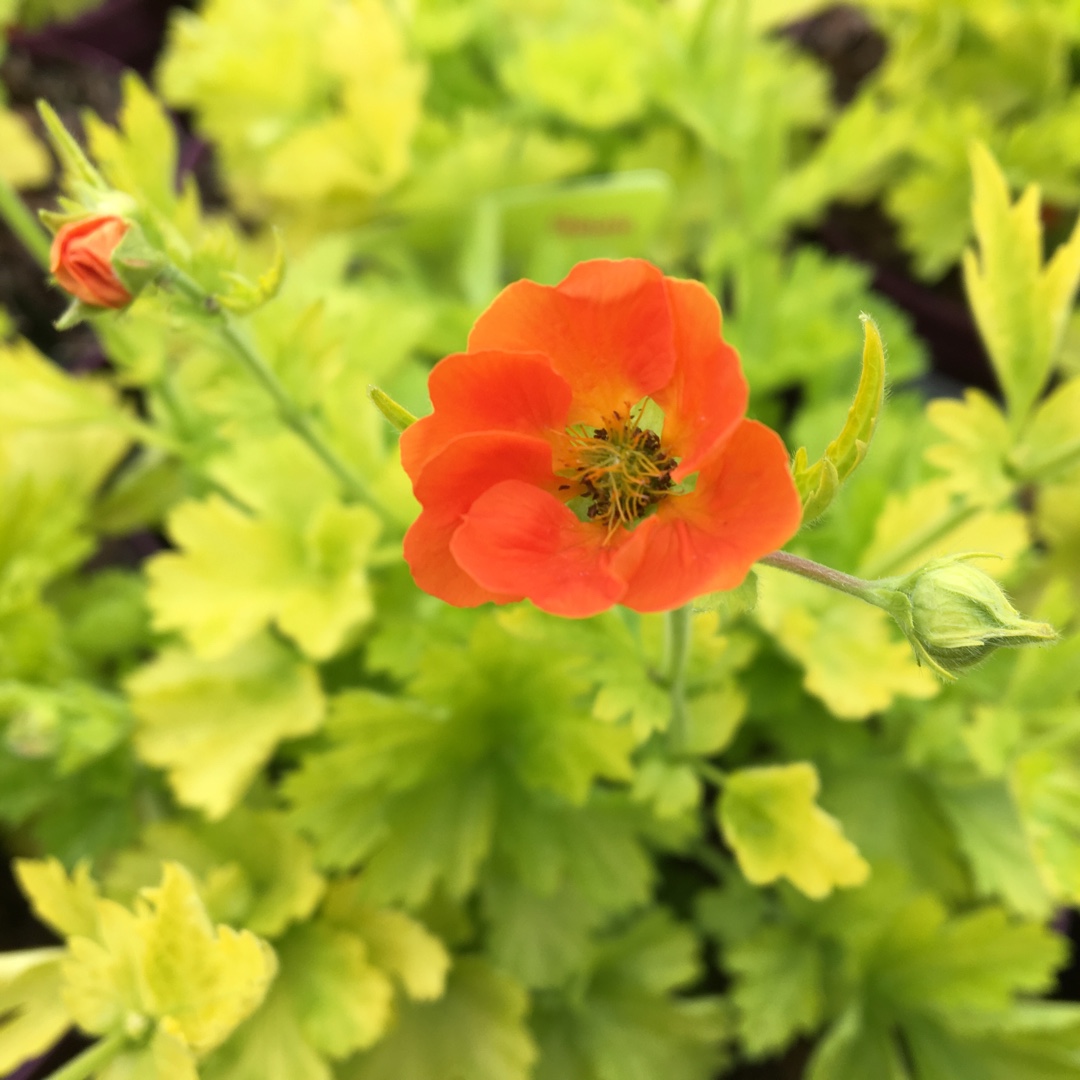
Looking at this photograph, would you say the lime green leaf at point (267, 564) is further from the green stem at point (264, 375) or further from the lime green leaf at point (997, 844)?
the lime green leaf at point (997, 844)

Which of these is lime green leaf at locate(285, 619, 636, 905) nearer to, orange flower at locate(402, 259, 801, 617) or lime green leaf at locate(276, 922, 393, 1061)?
lime green leaf at locate(276, 922, 393, 1061)

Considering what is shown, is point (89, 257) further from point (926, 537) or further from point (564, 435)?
point (926, 537)

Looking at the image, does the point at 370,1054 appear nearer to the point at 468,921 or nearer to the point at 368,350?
the point at 468,921

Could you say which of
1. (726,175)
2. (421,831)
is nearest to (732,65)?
(726,175)

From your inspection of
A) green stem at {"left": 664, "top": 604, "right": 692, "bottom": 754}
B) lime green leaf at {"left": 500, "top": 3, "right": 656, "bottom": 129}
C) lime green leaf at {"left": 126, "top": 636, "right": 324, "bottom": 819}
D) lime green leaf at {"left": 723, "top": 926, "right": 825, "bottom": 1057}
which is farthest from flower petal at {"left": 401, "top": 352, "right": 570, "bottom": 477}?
lime green leaf at {"left": 500, "top": 3, "right": 656, "bottom": 129}

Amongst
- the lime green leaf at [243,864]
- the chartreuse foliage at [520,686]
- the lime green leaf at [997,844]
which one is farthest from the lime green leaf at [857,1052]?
the lime green leaf at [243,864]
